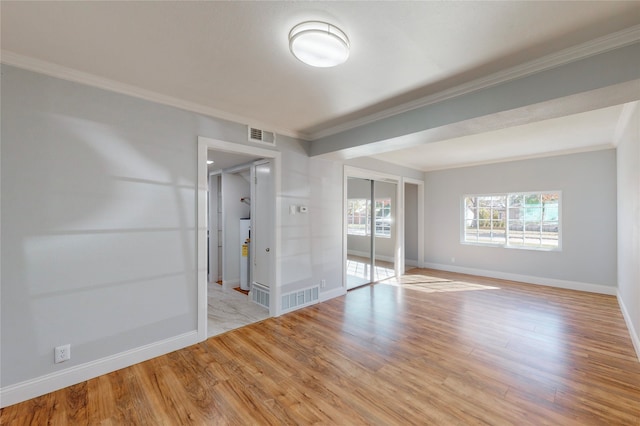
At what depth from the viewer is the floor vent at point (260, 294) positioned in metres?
4.00

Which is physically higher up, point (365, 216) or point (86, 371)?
point (365, 216)

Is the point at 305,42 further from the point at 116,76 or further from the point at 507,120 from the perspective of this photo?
the point at 507,120

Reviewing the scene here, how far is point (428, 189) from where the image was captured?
273 inches

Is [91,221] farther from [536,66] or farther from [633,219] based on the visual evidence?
[633,219]

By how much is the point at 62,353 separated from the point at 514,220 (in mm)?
7319

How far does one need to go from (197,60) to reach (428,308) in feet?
13.7

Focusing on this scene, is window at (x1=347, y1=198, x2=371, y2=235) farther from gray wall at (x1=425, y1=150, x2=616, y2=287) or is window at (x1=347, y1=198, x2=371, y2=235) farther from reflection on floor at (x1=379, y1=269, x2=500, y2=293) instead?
gray wall at (x1=425, y1=150, x2=616, y2=287)

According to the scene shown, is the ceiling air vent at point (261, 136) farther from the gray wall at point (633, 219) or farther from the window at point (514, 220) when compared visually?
the window at point (514, 220)

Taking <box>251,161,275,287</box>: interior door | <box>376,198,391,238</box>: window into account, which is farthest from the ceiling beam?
<box>376,198,391,238</box>: window

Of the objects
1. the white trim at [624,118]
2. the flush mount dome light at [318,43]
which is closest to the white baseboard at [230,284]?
the flush mount dome light at [318,43]

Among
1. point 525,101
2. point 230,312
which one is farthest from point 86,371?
point 525,101

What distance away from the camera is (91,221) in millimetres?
2340

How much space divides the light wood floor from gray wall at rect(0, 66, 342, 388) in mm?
393

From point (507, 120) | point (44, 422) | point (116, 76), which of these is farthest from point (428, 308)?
point (116, 76)
